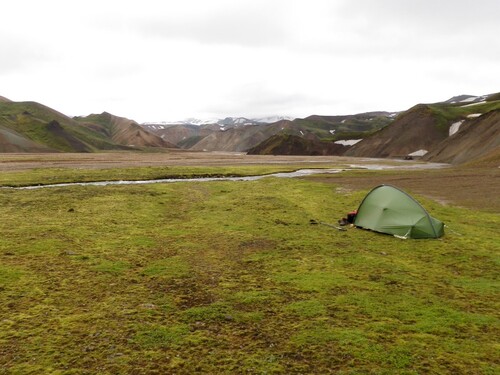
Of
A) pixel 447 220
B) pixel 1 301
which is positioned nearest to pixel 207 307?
pixel 1 301

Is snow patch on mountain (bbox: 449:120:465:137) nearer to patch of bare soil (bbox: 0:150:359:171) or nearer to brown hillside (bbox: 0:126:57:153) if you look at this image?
patch of bare soil (bbox: 0:150:359:171)

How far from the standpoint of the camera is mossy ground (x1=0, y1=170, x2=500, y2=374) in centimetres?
866

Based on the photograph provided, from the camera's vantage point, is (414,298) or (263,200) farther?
(263,200)

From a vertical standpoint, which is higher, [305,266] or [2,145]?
[2,145]

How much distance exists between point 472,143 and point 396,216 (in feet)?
354

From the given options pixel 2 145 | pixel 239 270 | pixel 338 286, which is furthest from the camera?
pixel 2 145

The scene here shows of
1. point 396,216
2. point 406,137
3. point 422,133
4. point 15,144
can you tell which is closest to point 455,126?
point 422,133

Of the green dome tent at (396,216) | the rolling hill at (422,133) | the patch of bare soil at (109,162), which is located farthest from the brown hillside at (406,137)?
the green dome tent at (396,216)

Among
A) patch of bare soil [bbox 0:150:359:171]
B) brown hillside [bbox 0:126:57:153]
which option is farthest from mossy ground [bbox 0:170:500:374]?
brown hillside [bbox 0:126:57:153]

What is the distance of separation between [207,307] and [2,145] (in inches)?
7775

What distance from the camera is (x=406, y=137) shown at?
Answer: 6683 inches

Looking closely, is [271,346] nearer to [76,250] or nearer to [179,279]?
[179,279]

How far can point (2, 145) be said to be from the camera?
173250 millimetres

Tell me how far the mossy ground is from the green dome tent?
736 mm
